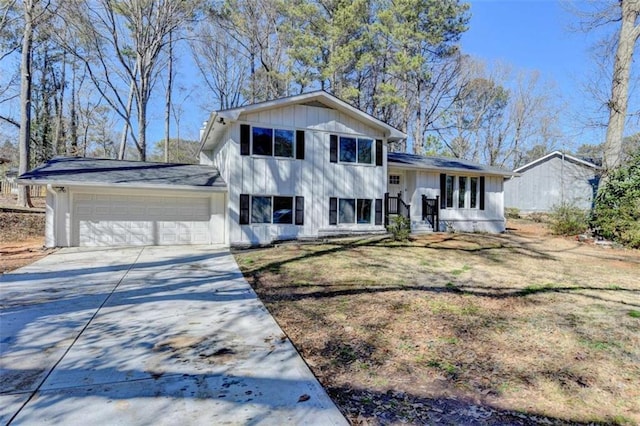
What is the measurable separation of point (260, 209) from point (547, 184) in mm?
22365

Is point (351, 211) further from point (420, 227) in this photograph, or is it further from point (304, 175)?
point (420, 227)

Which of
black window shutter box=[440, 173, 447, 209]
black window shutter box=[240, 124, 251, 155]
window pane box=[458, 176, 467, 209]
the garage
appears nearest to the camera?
the garage

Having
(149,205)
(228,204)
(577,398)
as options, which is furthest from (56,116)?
(577,398)

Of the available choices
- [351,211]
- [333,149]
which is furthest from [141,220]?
[351,211]

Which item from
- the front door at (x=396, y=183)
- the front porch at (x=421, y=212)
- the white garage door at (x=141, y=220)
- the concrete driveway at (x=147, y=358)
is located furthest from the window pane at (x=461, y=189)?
the concrete driveway at (x=147, y=358)

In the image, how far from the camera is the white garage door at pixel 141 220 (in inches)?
452

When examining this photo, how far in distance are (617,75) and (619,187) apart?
16.0 ft

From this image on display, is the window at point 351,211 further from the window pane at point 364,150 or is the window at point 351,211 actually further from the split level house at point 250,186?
the window pane at point 364,150

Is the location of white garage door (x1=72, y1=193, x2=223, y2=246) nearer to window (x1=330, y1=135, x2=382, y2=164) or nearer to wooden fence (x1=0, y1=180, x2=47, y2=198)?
window (x1=330, y1=135, x2=382, y2=164)

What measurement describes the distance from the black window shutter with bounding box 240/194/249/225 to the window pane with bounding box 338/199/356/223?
3432 millimetres

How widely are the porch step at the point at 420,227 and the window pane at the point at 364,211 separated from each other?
6.60 ft

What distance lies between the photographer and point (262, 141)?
40.7 feet

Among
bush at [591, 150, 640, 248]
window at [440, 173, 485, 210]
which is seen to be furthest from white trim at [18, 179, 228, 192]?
bush at [591, 150, 640, 248]

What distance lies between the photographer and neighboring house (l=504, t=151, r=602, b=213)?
24406mm
